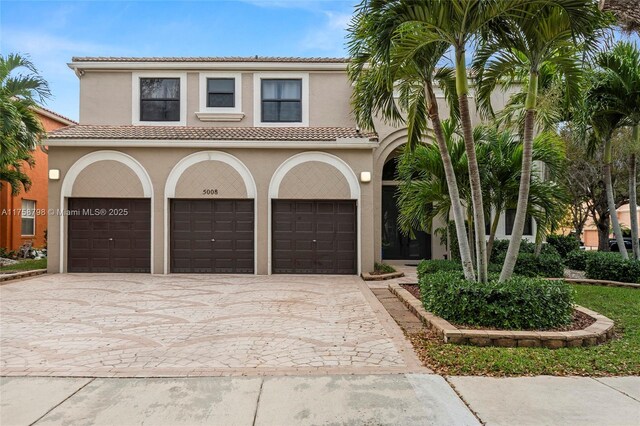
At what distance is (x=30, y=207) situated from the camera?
19891 millimetres

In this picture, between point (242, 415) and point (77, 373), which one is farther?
point (77, 373)

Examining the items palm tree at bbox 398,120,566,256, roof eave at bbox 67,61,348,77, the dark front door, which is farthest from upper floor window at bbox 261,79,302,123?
palm tree at bbox 398,120,566,256

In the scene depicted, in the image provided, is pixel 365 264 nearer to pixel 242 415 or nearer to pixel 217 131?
pixel 217 131

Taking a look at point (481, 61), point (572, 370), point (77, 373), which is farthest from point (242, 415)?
point (481, 61)

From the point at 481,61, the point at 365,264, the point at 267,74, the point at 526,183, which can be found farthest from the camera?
the point at 267,74

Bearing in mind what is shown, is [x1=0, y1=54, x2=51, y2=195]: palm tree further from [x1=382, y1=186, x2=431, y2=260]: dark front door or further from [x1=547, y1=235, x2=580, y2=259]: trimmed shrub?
[x1=547, y1=235, x2=580, y2=259]: trimmed shrub

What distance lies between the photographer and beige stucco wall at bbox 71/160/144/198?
1311cm

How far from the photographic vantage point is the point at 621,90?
Answer: 1026cm

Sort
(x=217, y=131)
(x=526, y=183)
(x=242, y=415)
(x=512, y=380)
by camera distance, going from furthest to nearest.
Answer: (x=217, y=131), (x=526, y=183), (x=512, y=380), (x=242, y=415)

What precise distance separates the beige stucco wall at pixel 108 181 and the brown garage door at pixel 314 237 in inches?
186

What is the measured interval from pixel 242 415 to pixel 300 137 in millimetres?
10577

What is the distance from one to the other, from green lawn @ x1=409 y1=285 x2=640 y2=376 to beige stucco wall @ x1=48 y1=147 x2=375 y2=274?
291 inches

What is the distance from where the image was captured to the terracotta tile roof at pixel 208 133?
42.9 feet

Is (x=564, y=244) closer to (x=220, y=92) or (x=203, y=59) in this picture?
(x=220, y=92)
